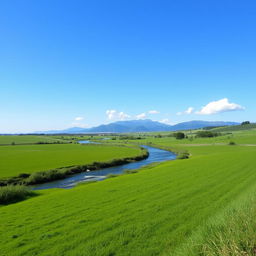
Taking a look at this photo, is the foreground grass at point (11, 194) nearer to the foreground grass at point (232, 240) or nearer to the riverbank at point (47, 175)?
the riverbank at point (47, 175)

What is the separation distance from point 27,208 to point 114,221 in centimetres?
828

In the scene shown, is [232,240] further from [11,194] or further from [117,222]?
[11,194]

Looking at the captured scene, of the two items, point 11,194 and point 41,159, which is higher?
point 11,194

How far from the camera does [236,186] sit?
15484 mm

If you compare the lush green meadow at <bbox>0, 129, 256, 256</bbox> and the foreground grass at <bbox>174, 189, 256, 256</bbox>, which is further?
the lush green meadow at <bbox>0, 129, 256, 256</bbox>

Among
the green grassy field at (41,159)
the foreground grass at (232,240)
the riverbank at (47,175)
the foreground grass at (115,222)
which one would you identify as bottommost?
the riverbank at (47,175)

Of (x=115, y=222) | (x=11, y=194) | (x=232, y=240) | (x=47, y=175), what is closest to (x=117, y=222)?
(x=115, y=222)

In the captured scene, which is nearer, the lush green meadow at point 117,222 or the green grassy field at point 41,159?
the lush green meadow at point 117,222

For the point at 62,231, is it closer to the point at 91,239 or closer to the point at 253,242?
the point at 91,239

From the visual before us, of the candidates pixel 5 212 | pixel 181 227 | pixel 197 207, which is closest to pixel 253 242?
pixel 181 227

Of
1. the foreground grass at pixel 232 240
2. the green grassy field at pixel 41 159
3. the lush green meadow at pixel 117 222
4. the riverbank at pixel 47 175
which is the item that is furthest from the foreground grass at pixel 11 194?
the foreground grass at pixel 232 240

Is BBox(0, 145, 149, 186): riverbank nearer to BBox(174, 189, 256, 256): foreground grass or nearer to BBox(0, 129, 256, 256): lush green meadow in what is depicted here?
BBox(0, 129, 256, 256): lush green meadow

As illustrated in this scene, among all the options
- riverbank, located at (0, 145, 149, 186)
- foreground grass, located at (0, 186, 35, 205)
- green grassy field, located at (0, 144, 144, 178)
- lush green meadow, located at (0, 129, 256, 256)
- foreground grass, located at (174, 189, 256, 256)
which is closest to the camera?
foreground grass, located at (174, 189, 256, 256)

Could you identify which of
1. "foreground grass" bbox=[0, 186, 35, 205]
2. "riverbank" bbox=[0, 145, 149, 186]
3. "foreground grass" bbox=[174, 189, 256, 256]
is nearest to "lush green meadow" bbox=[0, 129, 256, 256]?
"foreground grass" bbox=[174, 189, 256, 256]
